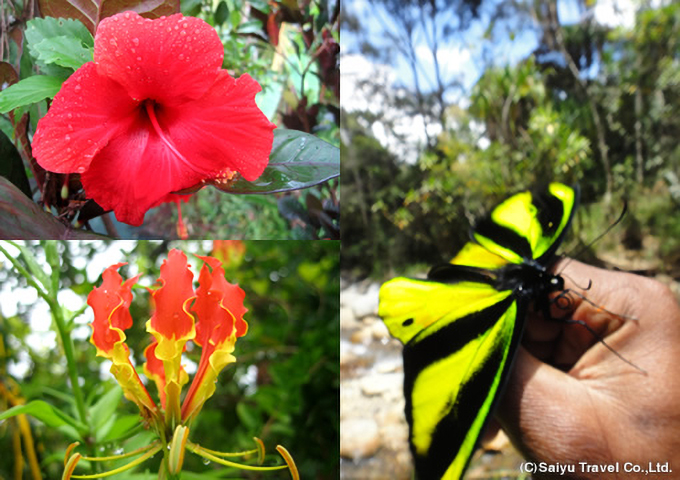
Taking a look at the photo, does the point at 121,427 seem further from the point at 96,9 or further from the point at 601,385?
the point at 601,385

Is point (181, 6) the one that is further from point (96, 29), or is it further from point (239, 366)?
point (239, 366)

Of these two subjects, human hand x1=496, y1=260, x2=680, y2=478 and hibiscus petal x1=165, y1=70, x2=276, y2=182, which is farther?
human hand x1=496, y1=260, x2=680, y2=478

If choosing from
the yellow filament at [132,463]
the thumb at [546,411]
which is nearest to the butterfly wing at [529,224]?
the thumb at [546,411]

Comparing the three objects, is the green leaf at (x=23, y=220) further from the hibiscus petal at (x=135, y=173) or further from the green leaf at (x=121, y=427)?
the green leaf at (x=121, y=427)

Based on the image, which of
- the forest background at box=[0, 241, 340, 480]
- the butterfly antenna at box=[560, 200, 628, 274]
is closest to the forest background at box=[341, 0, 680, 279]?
the butterfly antenna at box=[560, 200, 628, 274]

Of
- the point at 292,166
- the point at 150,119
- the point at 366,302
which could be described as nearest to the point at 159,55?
the point at 150,119

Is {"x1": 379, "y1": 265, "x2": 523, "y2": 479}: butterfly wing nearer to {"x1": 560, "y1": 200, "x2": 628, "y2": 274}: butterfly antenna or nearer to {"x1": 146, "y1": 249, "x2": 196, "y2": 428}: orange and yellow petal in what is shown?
{"x1": 560, "y1": 200, "x2": 628, "y2": 274}: butterfly antenna

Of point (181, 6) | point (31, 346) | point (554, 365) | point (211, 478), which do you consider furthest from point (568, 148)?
point (31, 346)
